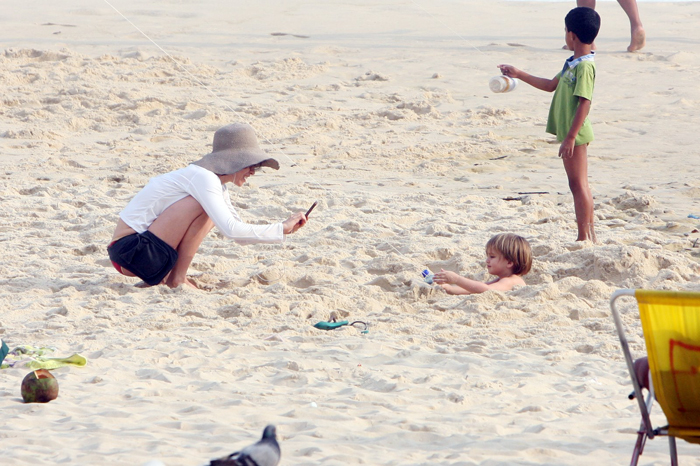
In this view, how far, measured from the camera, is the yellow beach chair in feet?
6.97

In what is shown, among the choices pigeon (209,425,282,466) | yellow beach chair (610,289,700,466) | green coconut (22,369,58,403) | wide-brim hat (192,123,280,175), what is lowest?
green coconut (22,369,58,403)

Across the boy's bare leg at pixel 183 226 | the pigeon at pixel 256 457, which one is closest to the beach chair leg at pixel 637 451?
the pigeon at pixel 256 457

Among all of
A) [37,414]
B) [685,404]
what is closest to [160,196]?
[37,414]

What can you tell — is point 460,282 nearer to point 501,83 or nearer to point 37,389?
point 501,83

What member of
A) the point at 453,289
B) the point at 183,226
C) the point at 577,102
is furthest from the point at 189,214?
the point at 577,102

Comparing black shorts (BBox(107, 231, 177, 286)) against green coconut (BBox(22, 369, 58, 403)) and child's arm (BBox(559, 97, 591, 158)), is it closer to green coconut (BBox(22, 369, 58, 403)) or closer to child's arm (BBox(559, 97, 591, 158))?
green coconut (BBox(22, 369, 58, 403))

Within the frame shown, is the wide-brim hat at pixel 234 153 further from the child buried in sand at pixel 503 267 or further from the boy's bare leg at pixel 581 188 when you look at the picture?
the boy's bare leg at pixel 581 188

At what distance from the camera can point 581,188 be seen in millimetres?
4992

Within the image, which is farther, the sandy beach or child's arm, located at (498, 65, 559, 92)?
child's arm, located at (498, 65, 559, 92)

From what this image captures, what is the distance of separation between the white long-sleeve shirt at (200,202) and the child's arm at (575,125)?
5.78 ft

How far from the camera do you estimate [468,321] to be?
13.2ft

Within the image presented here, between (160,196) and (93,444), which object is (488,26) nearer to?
(160,196)

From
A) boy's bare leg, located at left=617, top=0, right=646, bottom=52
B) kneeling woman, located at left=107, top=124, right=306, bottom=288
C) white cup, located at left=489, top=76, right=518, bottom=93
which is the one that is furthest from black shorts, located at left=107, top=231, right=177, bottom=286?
boy's bare leg, located at left=617, top=0, right=646, bottom=52

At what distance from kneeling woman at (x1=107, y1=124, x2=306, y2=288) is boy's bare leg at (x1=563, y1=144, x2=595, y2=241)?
68.9 inches
